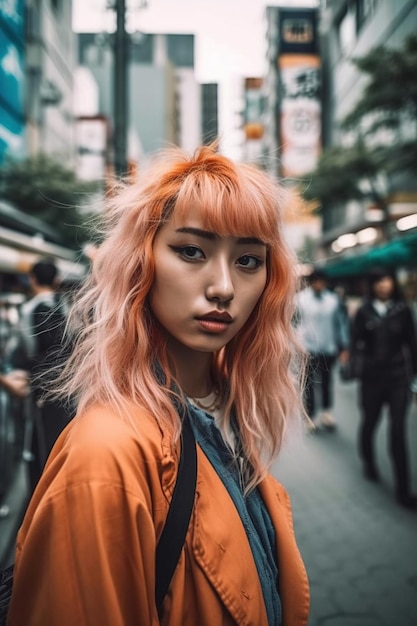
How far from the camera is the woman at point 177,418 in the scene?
34.9 inches

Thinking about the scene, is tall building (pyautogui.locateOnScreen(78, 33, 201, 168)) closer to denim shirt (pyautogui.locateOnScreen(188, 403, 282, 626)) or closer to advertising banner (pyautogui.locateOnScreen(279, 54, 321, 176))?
advertising banner (pyautogui.locateOnScreen(279, 54, 321, 176))

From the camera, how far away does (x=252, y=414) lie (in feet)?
4.60

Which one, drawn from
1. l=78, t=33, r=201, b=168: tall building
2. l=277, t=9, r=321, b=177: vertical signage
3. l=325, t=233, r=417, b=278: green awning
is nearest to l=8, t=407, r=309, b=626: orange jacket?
l=325, t=233, r=417, b=278: green awning

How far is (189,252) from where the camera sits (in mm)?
1148

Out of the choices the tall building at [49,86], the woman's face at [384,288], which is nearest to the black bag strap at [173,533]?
the woman's face at [384,288]

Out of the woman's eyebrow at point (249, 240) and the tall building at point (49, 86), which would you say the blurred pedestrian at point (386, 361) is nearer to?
the woman's eyebrow at point (249, 240)

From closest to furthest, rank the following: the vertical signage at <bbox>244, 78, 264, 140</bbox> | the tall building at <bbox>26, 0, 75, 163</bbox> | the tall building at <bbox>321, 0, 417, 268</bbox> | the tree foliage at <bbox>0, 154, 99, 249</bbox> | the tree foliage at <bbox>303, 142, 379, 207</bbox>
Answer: the tall building at <bbox>321, 0, 417, 268</bbox> → the tree foliage at <bbox>303, 142, 379, 207</bbox> → the tree foliage at <bbox>0, 154, 99, 249</bbox> → the tall building at <bbox>26, 0, 75, 163</bbox> → the vertical signage at <bbox>244, 78, 264, 140</bbox>

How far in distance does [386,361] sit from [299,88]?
34.4 m

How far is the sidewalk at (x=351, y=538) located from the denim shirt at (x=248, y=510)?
47cm

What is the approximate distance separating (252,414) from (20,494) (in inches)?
142

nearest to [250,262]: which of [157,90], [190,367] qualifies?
[190,367]

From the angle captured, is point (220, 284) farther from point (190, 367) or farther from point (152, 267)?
point (190, 367)

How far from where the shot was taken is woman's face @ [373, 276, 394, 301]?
4.87 m

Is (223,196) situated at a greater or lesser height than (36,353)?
greater
